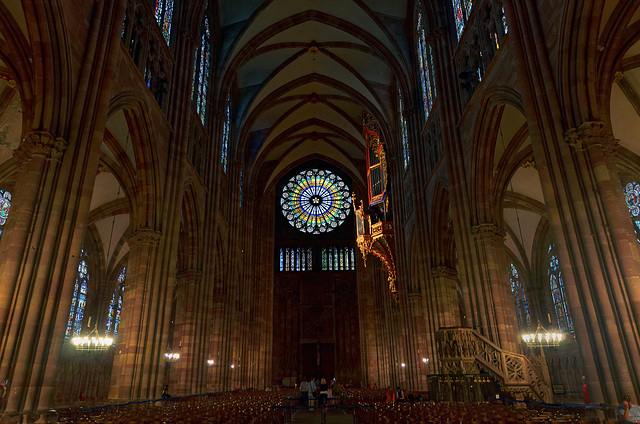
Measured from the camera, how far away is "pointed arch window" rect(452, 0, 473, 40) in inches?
634

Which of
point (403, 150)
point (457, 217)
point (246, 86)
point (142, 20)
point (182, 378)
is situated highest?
point (246, 86)

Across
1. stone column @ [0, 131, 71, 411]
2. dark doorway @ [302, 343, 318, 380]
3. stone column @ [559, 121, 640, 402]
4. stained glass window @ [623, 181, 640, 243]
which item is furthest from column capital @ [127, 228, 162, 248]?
dark doorway @ [302, 343, 318, 380]

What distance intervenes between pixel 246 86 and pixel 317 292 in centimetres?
1840

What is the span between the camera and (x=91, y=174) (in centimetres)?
998

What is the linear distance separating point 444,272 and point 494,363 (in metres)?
8.15

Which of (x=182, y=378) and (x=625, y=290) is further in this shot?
(x=182, y=378)

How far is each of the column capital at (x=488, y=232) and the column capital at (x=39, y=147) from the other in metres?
11.8

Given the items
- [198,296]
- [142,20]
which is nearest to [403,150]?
[198,296]

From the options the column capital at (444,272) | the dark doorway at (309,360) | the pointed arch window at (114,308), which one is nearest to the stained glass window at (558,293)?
the column capital at (444,272)

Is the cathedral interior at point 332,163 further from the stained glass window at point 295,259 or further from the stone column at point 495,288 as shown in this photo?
the stained glass window at point 295,259

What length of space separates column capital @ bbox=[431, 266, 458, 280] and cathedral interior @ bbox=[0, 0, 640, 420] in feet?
0.53

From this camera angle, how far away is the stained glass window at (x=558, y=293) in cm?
2555

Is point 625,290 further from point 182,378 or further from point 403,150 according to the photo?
point 403,150

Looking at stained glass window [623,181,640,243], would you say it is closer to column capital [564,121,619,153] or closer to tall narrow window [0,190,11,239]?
column capital [564,121,619,153]
